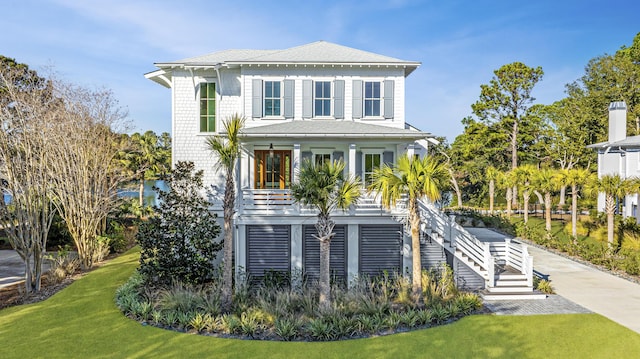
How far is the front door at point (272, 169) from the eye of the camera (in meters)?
17.0

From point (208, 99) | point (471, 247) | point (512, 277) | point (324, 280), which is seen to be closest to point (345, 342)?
point (324, 280)

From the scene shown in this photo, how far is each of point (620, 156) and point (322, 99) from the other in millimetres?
23661

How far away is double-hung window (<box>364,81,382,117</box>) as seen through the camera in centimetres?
1736

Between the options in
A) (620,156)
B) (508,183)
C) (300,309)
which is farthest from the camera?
(508,183)

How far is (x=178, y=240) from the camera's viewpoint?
14.3 m

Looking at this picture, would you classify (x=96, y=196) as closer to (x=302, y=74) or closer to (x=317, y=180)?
(x=302, y=74)

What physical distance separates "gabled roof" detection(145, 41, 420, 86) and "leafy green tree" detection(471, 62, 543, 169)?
27.6m

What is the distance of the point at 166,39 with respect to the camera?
20.8m

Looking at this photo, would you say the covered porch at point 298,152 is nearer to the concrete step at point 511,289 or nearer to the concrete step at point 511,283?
the concrete step at point 511,289

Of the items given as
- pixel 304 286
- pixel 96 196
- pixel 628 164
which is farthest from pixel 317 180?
pixel 628 164

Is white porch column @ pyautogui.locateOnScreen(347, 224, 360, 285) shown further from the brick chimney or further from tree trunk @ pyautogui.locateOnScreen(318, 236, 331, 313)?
the brick chimney

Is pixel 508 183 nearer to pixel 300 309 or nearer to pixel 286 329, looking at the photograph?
pixel 300 309

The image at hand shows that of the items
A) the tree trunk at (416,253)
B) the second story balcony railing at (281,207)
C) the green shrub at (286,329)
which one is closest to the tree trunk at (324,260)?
the green shrub at (286,329)

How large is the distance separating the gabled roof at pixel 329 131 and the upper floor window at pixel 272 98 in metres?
0.81
